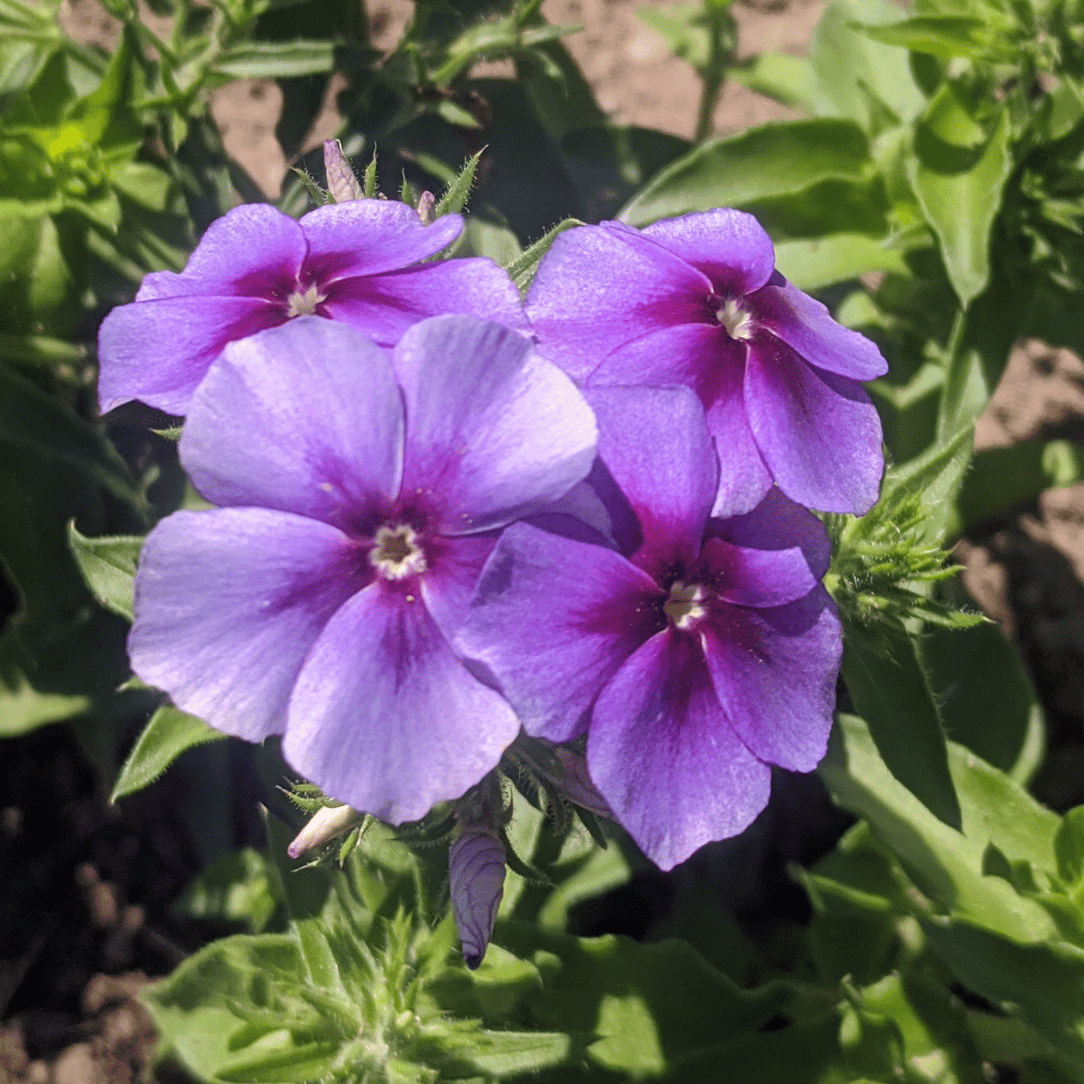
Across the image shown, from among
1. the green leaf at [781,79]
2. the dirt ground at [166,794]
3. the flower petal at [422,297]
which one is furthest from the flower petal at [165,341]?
the green leaf at [781,79]

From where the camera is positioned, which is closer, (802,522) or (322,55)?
(802,522)

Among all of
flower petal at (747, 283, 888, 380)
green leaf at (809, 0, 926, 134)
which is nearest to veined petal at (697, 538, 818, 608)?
flower petal at (747, 283, 888, 380)

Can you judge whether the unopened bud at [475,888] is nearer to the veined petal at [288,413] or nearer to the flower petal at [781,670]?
the flower petal at [781,670]

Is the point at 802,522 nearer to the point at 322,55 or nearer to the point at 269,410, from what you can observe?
the point at 269,410

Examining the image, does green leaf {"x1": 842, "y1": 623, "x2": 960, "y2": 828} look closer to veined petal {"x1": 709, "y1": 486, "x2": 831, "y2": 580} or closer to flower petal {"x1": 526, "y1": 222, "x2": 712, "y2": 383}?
veined petal {"x1": 709, "y1": 486, "x2": 831, "y2": 580}

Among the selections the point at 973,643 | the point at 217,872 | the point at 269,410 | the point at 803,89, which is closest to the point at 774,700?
the point at 269,410

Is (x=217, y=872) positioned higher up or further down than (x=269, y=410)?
further down
